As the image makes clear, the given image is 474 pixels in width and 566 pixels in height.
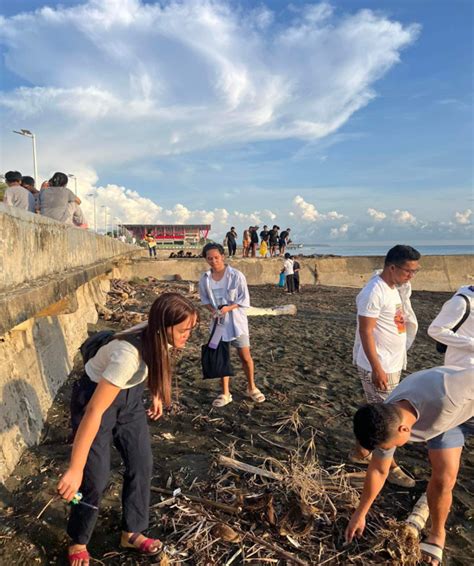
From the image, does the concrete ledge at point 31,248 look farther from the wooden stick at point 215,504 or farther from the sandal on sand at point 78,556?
the wooden stick at point 215,504

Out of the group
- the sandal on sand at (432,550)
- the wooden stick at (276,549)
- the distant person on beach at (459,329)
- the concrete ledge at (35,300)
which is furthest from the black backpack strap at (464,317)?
the concrete ledge at (35,300)

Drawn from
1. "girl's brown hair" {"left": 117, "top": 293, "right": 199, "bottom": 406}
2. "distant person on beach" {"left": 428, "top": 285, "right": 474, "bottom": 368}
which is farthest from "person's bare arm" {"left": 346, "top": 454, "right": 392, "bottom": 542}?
"girl's brown hair" {"left": 117, "top": 293, "right": 199, "bottom": 406}

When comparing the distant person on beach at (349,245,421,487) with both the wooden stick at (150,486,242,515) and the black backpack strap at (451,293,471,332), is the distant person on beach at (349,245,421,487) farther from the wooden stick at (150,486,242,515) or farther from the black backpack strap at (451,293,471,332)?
the wooden stick at (150,486,242,515)

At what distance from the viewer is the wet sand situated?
2500mm

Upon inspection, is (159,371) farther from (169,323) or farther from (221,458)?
(221,458)

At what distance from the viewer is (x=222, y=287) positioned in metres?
4.68

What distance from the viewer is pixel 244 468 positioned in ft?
10.3

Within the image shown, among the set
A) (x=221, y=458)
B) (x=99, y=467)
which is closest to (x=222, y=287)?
(x=221, y=458)

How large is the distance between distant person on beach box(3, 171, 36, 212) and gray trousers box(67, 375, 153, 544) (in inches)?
185

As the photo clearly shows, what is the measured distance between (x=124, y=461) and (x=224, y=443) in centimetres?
147

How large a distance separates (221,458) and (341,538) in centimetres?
104

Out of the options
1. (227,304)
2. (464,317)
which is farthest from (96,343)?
(464,317)

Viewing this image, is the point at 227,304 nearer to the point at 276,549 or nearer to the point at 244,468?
the point at 244,468

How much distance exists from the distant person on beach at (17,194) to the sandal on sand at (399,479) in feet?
18.7
